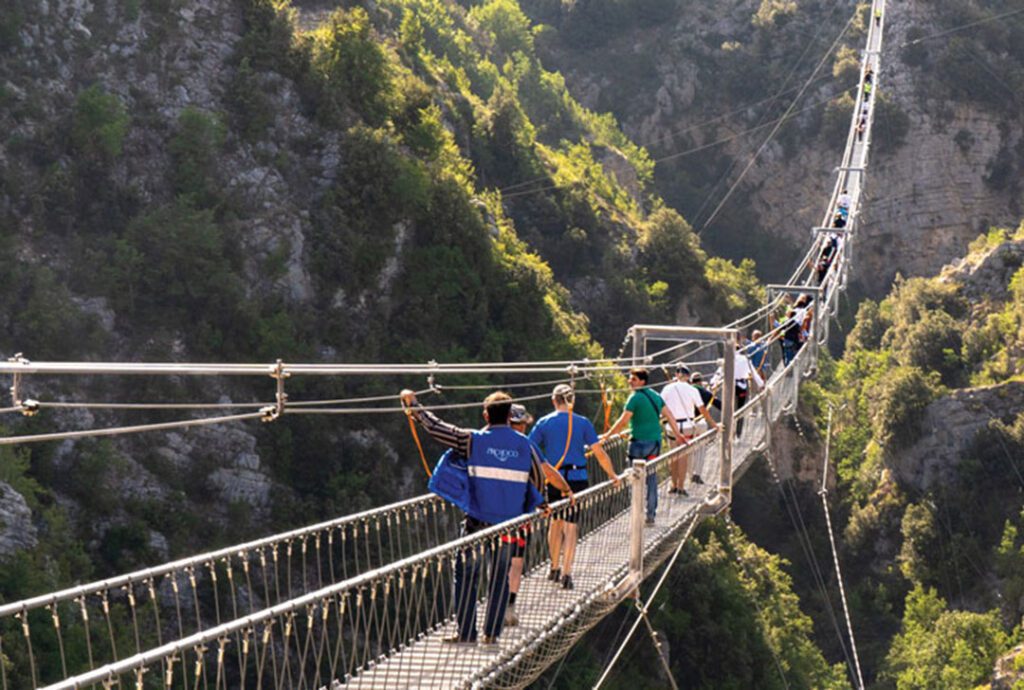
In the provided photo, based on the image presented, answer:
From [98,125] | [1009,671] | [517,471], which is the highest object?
Result: [98,125]

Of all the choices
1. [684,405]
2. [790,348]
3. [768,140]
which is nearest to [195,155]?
[790,348]

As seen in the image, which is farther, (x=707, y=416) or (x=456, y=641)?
(x=707, y=416)

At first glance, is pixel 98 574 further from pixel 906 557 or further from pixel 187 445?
pixel 906 557

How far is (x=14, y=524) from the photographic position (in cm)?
1977

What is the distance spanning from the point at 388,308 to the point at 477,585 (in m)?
19.4

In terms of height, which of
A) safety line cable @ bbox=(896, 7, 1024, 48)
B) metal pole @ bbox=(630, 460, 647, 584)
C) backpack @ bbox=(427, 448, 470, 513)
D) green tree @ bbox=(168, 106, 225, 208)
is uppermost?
safety line cable @ bbox=(896, 7, 1024, 48)

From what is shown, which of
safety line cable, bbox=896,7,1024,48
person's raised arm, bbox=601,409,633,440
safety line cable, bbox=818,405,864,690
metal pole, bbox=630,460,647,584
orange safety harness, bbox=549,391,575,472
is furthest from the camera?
safety line cable, bbox=896,7,1024,48

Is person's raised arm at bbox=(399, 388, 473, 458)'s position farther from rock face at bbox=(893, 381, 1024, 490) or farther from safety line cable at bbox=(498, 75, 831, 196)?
safety line cable at bbox=(498, 75, 831, 196)

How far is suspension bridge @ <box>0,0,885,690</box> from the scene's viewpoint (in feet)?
26.6

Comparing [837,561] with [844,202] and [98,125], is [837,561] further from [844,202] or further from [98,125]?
[98,125]

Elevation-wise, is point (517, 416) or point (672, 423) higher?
→ point (517, 416)

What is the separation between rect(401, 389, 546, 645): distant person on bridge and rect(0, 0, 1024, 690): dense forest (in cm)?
→ 1108

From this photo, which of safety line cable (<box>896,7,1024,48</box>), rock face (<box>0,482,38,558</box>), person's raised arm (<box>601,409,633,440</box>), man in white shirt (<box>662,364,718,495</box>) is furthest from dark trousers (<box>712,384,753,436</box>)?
safety line cable (<box>896,7,1024,48</box>)

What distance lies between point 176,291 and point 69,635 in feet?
24.9
